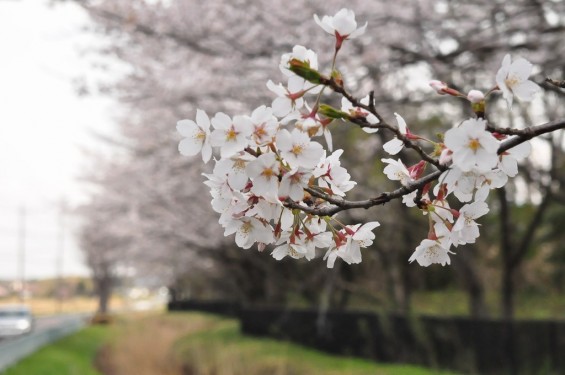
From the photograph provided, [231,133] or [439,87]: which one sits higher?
[439,87]

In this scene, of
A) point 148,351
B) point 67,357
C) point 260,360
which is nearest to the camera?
point 260,360

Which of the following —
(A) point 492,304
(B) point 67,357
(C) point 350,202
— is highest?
(C) point 350,202

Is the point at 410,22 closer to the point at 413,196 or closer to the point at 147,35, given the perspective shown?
the point at 147,35

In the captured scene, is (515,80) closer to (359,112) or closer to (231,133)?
(359,112)

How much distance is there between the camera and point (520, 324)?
9.55 metres

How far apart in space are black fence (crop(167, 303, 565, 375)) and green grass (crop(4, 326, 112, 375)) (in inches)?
212

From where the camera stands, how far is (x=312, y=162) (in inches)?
60.1

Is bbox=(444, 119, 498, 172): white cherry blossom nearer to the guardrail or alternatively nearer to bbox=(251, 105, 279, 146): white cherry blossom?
bbox=(251, 105, 279, 146): white cherry blossom

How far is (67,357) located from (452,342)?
11.4 metres

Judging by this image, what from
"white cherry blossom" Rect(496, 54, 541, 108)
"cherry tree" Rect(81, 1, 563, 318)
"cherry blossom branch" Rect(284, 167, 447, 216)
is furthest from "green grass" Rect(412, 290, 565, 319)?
"white cherry blossom" Rect(496, 54, 541, 108)

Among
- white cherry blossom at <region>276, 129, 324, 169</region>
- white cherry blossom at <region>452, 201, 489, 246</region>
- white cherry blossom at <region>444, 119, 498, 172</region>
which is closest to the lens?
white cherry blossom at <region>444, 119, 498, 172</region>

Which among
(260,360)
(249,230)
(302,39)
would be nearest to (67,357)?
(260,360)

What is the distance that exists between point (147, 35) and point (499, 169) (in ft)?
22.9

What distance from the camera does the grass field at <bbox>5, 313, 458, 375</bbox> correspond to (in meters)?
10.8
